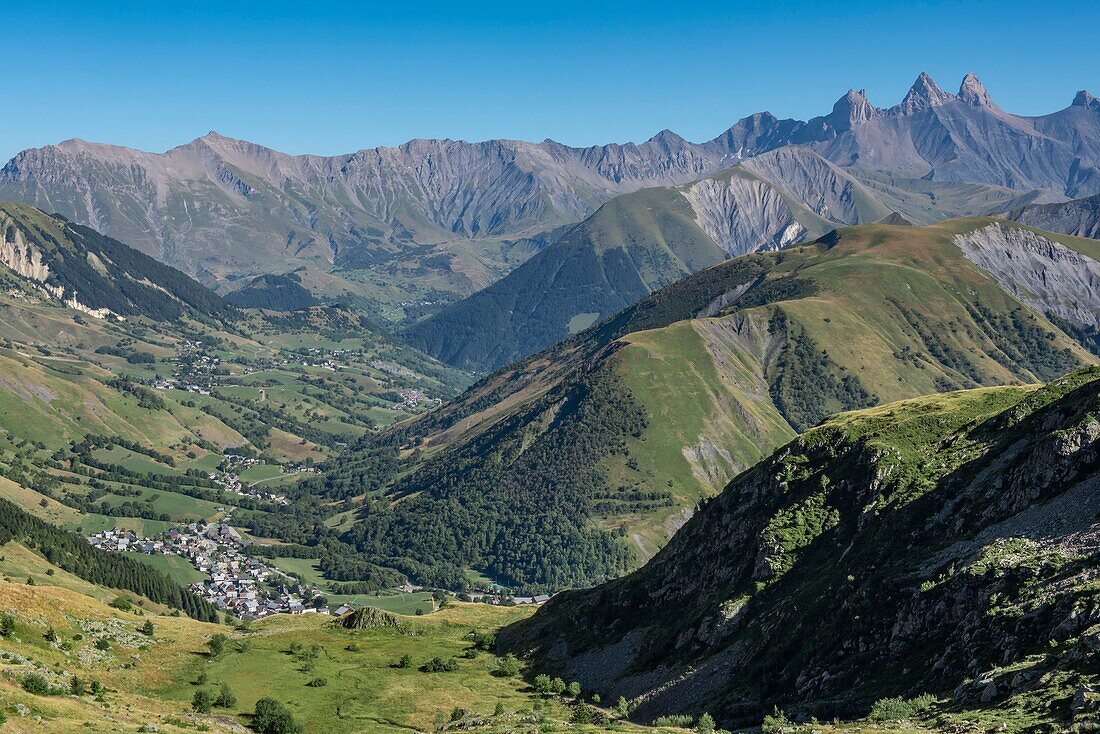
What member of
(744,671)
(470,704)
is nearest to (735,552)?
(744,671)

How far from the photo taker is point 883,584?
288 ft

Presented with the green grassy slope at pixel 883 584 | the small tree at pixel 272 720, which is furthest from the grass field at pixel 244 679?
the green grassy slope at pixel 883 584

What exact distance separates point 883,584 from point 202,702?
68.1 meters

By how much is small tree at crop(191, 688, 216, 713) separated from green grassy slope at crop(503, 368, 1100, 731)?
1780 inches

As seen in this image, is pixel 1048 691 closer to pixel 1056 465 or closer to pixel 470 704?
pixel 1056 465

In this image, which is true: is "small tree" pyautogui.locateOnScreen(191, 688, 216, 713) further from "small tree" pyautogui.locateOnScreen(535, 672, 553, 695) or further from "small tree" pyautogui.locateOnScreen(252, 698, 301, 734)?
"small tree" pyautogui.locateOnScreen(535, 672, 553, 695)

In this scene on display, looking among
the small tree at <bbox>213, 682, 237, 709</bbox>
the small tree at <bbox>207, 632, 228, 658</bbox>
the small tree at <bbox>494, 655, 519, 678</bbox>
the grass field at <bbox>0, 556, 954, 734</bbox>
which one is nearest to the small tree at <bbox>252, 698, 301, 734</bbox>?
the grass field at <bbox>0, 556, 954, 734</bbox>

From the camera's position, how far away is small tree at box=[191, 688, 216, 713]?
91625 mm

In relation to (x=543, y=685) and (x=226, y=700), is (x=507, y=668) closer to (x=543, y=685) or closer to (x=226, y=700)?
(x=543, y=685)

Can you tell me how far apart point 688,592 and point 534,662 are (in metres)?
23.6

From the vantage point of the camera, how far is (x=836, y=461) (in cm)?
12456

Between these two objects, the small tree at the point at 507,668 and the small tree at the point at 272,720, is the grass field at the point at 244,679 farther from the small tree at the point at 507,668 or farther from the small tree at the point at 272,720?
the small tree at the point at 272,720

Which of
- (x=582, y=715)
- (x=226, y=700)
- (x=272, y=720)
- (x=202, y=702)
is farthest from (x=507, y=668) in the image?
(x=202, y=702)

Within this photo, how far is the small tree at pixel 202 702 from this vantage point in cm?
9162
